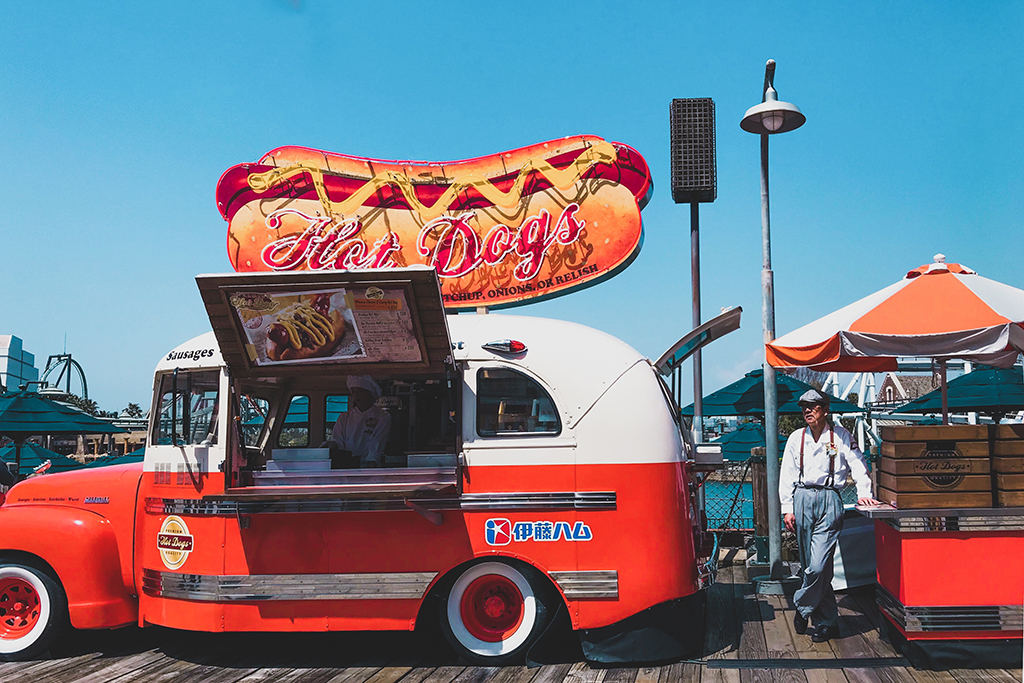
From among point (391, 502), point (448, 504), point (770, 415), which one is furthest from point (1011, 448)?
point (391, 502)

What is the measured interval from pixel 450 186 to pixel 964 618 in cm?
599

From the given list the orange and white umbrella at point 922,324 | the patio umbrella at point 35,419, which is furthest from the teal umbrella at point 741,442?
the patio umbrella at point 35,419

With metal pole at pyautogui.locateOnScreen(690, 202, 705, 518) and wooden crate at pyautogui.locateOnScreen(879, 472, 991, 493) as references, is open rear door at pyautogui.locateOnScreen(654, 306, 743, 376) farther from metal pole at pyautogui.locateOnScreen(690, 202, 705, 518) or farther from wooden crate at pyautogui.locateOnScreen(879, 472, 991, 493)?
metal pole at pyautogui.locateOnScreen(690, 202, 705, 518)

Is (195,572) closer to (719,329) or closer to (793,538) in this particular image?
(719,329)

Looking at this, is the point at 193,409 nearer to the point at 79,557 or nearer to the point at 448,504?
the point at 79,557

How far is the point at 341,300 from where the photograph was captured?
238 inches

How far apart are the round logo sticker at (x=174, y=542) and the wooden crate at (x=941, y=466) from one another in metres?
5.16

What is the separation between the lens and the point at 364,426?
6961 millimetres

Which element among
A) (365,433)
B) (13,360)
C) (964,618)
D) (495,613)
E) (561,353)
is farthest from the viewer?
(13,360)

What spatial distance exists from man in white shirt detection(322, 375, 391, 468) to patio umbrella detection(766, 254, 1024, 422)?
10.8 ft

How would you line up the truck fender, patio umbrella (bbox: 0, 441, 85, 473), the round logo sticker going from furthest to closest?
patio umbrella (bbox: 0, 441, 85, 473), the truck fender, the round logo sticker

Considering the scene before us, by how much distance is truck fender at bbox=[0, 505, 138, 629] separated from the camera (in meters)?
6.62

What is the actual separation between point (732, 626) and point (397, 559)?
2.91m

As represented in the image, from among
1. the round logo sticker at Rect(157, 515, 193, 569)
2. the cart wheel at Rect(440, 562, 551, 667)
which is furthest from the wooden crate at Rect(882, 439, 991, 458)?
the round logo sticker at Rect(157, 515, 193, 569)
